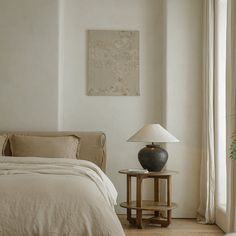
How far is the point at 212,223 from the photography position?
5.14 metres

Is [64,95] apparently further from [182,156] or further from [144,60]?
[182,156]

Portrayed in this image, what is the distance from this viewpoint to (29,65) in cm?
556

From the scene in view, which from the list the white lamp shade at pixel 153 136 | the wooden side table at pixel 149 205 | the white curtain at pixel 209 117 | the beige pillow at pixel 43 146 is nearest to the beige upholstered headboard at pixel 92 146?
the beige pillow at pixel 43 146

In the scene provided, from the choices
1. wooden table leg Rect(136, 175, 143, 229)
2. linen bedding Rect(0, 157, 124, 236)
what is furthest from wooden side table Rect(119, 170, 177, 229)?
linen bedding Rect(0, 157, 124, 236)

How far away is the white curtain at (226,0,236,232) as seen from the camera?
4.04 m

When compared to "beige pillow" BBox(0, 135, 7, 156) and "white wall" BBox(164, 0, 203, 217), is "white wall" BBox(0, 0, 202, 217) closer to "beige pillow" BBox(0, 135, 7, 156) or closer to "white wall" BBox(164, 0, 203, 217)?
"white wall" BBox(164, 0, 203, 217)

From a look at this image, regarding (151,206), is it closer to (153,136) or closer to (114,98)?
(153,136)

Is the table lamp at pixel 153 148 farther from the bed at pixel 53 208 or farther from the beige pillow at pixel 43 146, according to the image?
the bed at pixel 53 208

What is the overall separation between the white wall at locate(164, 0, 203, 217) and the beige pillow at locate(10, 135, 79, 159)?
118 cm

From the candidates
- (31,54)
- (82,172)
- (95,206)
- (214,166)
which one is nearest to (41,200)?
(95,206)

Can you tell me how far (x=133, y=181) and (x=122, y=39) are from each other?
1760mm

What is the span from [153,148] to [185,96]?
842mm

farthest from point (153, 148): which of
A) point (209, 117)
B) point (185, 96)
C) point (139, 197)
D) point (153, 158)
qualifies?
point (185, 96)

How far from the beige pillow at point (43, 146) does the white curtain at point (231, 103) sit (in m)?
1.78
